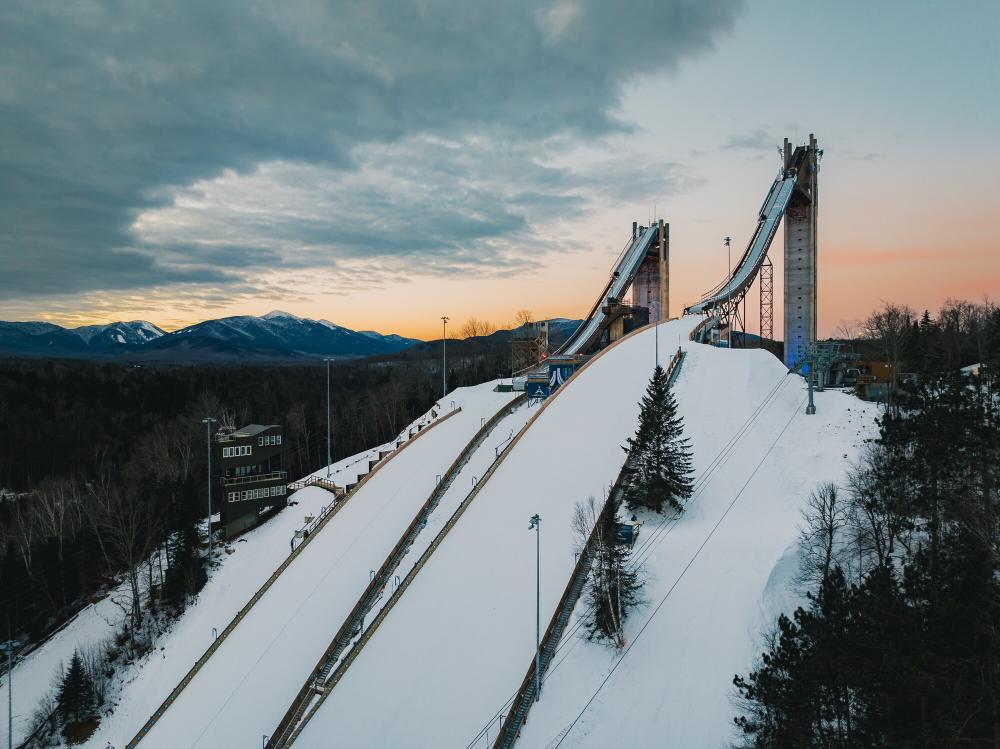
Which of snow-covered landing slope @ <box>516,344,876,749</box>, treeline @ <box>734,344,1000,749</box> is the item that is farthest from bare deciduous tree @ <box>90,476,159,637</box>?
treeline @ <box>734,344,1000,749</box>

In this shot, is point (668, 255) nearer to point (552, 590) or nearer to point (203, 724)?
point (552, 590)

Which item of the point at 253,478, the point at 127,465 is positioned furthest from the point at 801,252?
the point at 127,465

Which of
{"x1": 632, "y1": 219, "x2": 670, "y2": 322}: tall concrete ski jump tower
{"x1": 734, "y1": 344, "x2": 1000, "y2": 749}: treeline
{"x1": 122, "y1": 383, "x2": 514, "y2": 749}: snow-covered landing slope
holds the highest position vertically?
{"x1": 632, "y1": 219, "x2": 670, "y2": 322}: tall concrete ski jump tower

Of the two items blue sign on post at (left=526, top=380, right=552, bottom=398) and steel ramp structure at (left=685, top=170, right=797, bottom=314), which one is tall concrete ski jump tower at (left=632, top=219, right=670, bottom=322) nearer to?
steel ramp structure at (left=685, top=170, right=797, bottom=314)

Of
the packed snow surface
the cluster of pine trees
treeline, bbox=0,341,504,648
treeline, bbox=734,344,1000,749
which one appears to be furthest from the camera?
treeline, bbox=0,341,504,648

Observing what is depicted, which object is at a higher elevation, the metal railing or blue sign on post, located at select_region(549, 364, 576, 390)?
blue sign on post, located at select_region(549, 364, 576, 390)

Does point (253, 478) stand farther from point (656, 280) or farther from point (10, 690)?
point (656, 280)

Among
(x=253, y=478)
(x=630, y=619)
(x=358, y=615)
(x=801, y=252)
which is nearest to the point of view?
(x=630, y=619)
